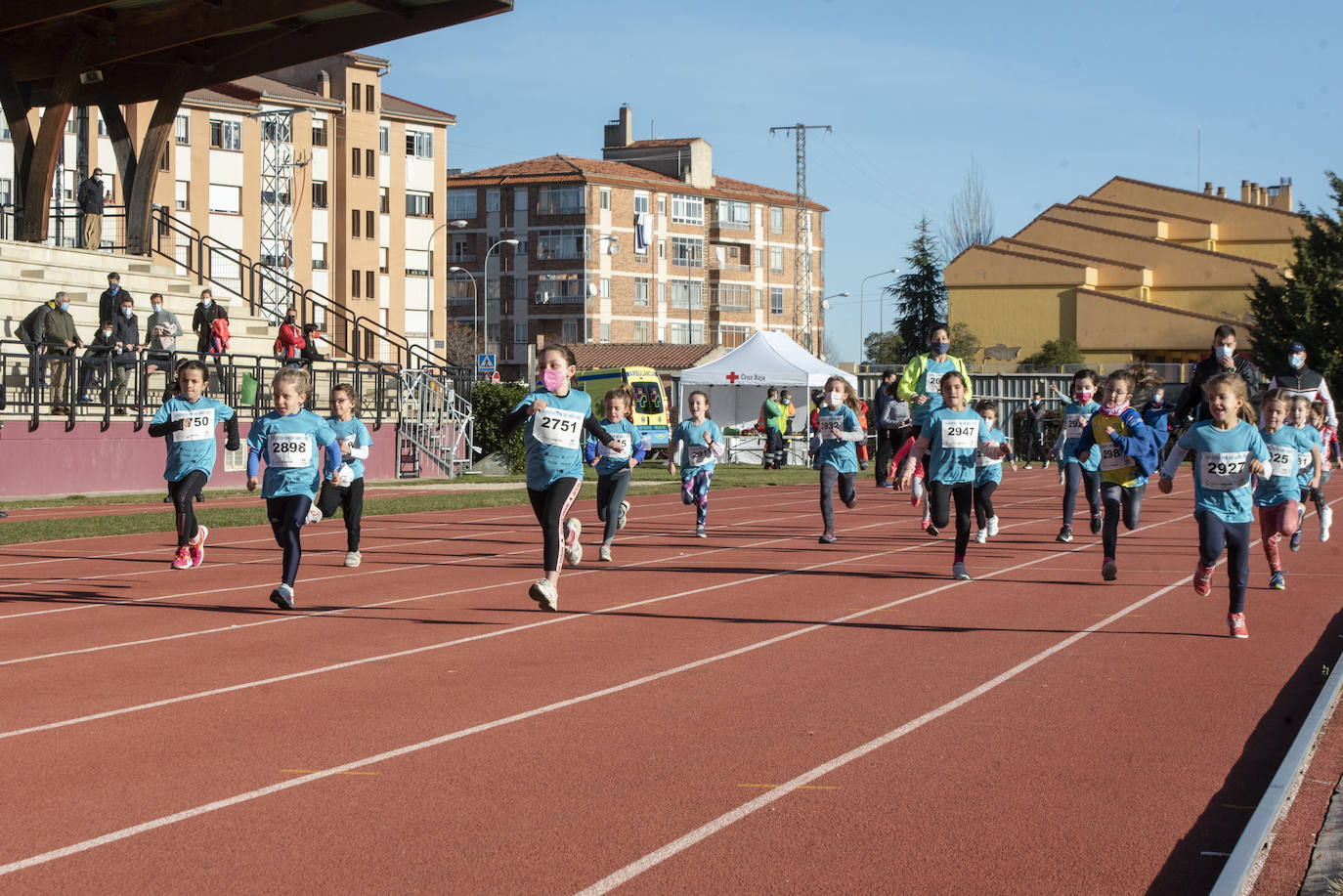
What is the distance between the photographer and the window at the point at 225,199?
73000mm

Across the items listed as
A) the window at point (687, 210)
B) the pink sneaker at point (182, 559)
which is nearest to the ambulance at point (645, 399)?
the pink sneaker at point (182, 559)

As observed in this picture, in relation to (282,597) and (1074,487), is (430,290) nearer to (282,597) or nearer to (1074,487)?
(1074,487)

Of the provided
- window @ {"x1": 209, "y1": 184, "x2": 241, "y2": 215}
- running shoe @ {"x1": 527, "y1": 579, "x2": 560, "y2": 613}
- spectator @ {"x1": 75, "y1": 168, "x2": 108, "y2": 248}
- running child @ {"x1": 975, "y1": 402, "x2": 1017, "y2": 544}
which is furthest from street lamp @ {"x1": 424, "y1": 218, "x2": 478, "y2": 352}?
running shoe @ {"x1": 527, "y1": 579, "x2": 560, "y2": 613}

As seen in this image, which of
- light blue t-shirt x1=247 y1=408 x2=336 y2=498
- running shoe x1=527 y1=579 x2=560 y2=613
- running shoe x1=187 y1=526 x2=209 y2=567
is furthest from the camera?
running shoe x1=187 y1=526 x2=209 y2=567

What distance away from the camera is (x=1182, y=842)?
17.6 feet

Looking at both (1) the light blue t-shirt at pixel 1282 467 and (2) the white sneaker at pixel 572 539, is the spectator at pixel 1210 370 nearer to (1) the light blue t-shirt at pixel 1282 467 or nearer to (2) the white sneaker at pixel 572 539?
(1) the light blue t-shirt at pixel 1282 467

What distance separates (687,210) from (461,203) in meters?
14.7

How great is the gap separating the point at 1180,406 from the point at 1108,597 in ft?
7.41

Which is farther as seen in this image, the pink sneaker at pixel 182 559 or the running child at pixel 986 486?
the running child at pixel 986 486

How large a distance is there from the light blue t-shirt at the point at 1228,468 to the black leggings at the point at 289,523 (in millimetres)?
6202

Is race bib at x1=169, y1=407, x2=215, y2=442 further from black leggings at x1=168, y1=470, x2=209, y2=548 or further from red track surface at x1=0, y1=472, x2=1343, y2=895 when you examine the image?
red track surface at x1=0, y1=472, x2=1343, y2=895

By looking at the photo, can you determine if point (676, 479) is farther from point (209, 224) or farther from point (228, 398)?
point (209, 224)

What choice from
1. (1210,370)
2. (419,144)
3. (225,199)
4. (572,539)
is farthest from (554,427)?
(419,144)

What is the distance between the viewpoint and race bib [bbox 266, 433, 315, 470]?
11.7 metres
